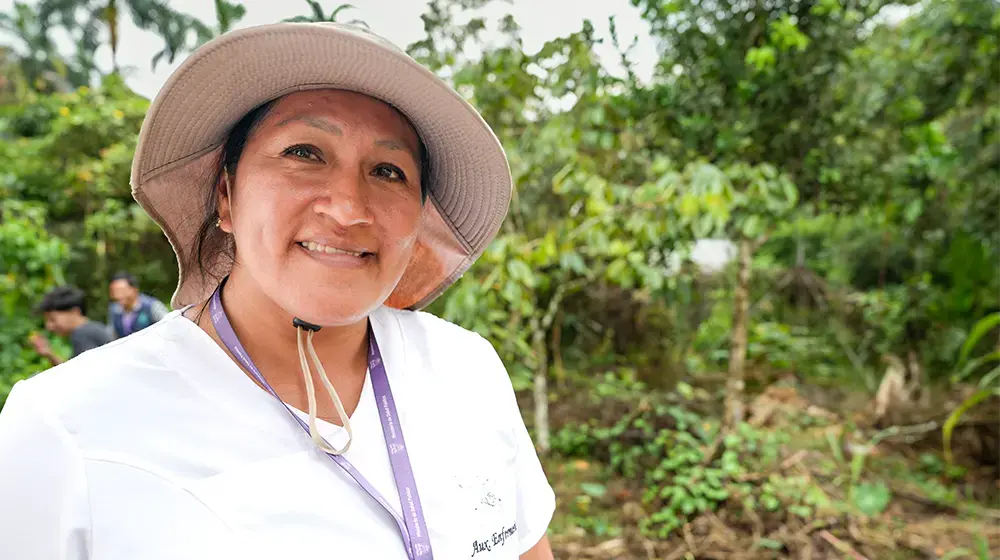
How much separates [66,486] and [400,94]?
0.73 metres

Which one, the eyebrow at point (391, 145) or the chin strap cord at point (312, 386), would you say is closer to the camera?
the chin strap cord at point (312, 386)

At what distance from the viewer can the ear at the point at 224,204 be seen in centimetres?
108

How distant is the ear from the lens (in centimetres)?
108

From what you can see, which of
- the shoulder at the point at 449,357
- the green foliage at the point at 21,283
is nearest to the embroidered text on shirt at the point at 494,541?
the shoulder at the point at 449,357

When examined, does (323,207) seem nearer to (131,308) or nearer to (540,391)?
(540,391)

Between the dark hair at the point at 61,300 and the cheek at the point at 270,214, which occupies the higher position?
the cheek at the point at 270,214

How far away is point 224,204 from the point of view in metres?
1.09

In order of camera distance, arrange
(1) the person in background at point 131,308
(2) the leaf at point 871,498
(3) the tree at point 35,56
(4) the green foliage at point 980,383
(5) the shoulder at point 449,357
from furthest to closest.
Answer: (3) the tree at point 35,56 < (1) the person in background at point 131,308 < (4) the green foliage at point 980,383 < (2) the leaf at point 871,498 < (5) the shoulder at point 449,357

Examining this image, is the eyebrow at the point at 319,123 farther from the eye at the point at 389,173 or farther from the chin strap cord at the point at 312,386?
the chin strap cord at the point at 312,386

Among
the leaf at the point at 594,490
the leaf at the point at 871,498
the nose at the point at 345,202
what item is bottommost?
the leaf at the point at 594,490

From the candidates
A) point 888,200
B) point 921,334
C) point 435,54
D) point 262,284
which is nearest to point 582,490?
point 435,54

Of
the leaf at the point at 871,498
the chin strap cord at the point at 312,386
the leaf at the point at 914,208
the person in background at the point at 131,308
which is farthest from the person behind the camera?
the leaf at the point at 914,208

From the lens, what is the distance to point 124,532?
0.73 metres

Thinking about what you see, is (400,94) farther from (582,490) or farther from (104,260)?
(104,260)
